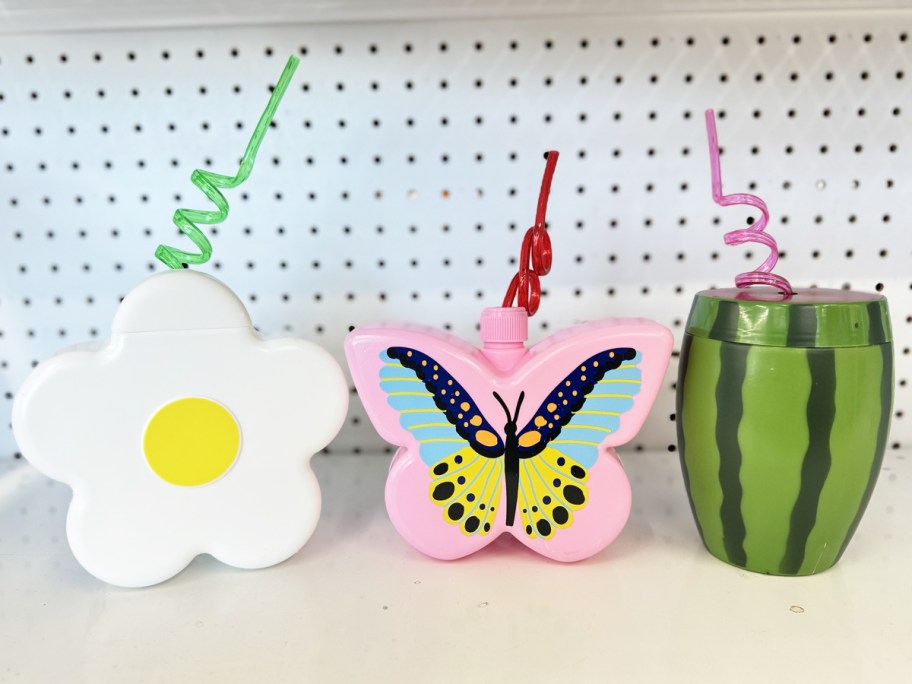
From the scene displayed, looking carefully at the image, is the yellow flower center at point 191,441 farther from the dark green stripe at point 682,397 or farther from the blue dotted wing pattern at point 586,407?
the dark green stripe at point 682,397

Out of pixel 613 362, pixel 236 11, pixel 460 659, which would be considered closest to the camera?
pixel 460 659

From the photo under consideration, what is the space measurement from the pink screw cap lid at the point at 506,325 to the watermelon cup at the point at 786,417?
0.15 metres

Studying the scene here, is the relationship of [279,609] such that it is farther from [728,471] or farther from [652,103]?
[652,103]

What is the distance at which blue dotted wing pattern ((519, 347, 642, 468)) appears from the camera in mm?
586

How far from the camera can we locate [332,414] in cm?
59

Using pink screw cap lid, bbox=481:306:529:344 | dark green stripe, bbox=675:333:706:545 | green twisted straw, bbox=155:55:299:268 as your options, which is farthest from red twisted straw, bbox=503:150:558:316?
green twisted straw, bbox=155:55:299:268

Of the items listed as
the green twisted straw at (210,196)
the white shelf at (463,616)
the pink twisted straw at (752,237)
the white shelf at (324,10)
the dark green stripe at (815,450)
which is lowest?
the white shelf at (463,616)

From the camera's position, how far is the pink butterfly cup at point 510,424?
0.59 m

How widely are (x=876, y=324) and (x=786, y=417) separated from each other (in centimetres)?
10

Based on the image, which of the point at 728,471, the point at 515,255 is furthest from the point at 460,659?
the point at 515,255

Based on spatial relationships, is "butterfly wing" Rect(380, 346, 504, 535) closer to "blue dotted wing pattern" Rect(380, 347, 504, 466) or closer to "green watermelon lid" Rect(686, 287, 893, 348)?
"blue dotted wing pattern" Rect(380, 347, 504, 466)

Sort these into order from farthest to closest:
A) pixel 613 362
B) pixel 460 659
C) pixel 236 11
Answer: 1. pixel 236 11
2. pixel 613 362
3. pixel 460 659

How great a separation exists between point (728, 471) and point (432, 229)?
426 millimetres

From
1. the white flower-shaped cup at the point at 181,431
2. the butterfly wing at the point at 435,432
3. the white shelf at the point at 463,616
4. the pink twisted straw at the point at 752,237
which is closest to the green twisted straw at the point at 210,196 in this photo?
the white flower-shaped cup at the point at 181,431
